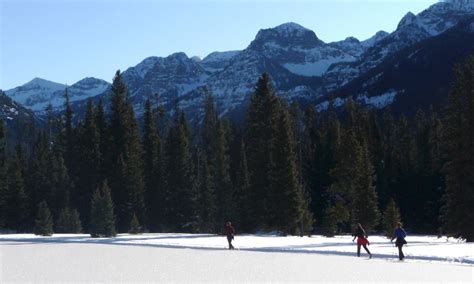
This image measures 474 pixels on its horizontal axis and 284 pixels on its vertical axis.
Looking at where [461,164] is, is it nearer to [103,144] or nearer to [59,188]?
[103,144]

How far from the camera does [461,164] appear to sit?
146 ft

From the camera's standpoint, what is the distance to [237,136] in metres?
93.2

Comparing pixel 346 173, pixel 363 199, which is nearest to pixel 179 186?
pixel 346 173

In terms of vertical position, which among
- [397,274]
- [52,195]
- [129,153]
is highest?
[129,153]

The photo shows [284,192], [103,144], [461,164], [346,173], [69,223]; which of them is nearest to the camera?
[461,164]

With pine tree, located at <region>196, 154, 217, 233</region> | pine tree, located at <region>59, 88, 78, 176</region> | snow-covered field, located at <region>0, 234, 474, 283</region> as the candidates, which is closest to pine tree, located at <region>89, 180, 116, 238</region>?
snow-covered field, located at <region>0, 234, 474, 283</region>

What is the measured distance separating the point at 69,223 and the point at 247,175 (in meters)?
20.5

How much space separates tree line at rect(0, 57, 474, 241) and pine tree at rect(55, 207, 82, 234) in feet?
0.41

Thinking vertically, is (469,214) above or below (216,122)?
below

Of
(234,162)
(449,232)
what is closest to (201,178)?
(234,162)

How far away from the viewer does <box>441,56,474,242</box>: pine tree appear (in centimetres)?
4303

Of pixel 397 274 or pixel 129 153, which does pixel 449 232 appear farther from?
pixel 129 153

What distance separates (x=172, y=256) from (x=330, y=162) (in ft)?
177

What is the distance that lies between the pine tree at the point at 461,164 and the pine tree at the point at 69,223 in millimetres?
37958
